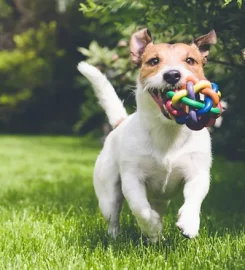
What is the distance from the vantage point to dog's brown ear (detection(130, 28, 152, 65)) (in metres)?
3.40

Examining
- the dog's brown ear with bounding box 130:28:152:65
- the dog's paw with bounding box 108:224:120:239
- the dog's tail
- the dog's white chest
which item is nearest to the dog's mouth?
the dog's white chest

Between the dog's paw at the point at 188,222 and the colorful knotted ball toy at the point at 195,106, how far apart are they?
43 cm

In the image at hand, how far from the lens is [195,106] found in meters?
2.85

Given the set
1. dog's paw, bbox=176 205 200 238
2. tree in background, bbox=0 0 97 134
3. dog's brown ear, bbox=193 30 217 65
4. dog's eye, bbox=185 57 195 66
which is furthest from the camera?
tree in background, bbox=0 0 97 134

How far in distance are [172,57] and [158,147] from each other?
0.52 m

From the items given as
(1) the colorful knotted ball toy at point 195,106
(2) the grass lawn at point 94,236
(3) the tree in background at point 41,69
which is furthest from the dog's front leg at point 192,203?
(3) the tree in background at point 41,69

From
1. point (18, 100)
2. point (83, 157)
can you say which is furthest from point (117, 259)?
point (18, 100)

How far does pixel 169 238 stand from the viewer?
3.32 m

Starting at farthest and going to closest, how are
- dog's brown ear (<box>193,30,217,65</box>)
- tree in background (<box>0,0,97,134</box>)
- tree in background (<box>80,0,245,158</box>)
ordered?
tree in background (<box>0,0,97,134</box>) → tree in background (<box>80,0,245,158</box>) → dog's brown ear (<box>193,30,217,65</box>)

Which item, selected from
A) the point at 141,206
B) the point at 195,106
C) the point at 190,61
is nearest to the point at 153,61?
the point at 190,61

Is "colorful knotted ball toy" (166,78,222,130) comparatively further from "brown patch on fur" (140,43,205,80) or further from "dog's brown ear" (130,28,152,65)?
"dog's brown ear" (130,28,152,65)

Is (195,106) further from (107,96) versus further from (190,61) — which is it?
(107,96)

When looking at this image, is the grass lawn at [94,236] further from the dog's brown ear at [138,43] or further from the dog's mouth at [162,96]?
the dog's brown ear at [138,43]

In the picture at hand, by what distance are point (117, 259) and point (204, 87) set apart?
974mm
